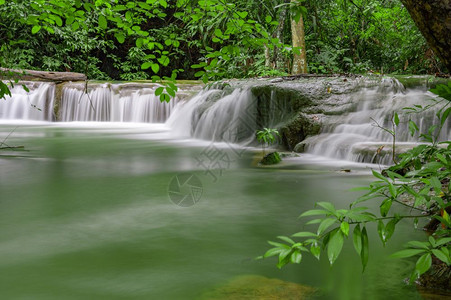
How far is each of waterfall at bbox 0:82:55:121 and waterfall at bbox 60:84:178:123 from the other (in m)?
0.40

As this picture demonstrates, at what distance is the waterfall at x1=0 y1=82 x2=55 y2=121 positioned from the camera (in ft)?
46.0

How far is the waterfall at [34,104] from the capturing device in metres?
14.0

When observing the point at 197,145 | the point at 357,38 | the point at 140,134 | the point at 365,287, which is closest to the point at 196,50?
the point at 357,38

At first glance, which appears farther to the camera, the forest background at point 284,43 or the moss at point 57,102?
the moss at point 57,102

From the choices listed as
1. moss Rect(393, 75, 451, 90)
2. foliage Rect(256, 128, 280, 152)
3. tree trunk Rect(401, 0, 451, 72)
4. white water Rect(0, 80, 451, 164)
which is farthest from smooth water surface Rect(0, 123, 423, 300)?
moss Rect(393, 75, 451, 90)

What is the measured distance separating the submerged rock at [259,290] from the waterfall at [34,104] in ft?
41.9

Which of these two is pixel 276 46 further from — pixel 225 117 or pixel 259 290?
pixel 259 290

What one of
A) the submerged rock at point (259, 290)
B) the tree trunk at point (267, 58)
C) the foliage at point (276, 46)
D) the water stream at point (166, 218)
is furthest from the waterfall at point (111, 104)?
the submerged rock at point (259, 290)

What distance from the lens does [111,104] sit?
13797 millimetres

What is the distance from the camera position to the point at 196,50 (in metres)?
20.9

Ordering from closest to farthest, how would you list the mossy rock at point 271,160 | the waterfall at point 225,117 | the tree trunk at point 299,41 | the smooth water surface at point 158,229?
the smooth water surface at point 158,229 < the mossy rock at point 271,160 < the waterfall at point 225,117 < the tree trunk at point 299,41

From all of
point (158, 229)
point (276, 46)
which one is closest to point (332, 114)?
point (276, 46)

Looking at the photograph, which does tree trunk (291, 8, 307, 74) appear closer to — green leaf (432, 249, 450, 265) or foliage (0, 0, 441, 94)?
foliage (0, 0, 441, 94)

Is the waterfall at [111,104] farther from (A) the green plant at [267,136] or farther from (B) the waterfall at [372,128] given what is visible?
(B) the waterfall at [372,128]
